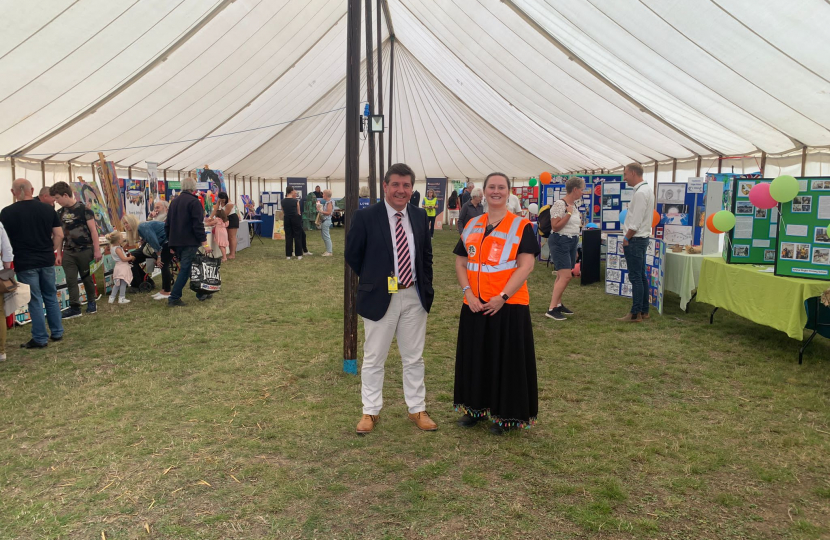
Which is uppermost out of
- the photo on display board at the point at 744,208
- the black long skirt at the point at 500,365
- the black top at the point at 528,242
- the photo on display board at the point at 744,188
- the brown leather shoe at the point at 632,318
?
the photo on display board at the point at 744,188

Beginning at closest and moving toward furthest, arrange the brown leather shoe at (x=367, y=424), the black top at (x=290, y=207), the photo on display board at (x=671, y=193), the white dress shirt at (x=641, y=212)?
1. the brown leather shoe at (x=367, y=424)
2. the white dress shirt at (x=641, y=212)
3. the photo on display board at (x=671, y=193)
4. the black top at (x=290, y=207)

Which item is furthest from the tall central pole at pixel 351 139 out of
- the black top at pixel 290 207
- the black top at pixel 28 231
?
the black top at pixel 290 207

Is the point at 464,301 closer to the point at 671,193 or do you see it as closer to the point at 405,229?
the point at 405,229

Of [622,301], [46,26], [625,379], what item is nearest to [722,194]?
[622,301]

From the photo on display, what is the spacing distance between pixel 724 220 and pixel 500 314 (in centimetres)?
325

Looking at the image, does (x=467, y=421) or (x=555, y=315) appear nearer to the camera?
(x=467, y=421)

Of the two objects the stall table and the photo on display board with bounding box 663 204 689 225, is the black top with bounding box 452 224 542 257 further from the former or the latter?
the photo on display board with bounding box 663 204 689 225

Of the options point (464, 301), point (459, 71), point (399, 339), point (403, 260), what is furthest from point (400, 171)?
point (459, 71)

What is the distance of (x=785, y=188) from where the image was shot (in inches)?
180

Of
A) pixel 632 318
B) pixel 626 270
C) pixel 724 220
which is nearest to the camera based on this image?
pixel 724 220

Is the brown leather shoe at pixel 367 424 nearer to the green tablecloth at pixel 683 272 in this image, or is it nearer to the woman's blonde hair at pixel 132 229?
the green tablecloth at pixel 683 272

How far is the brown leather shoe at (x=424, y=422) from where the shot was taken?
3.27 m

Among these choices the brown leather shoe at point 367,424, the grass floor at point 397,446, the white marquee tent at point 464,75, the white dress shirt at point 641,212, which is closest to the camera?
the grass floor at point 397,446

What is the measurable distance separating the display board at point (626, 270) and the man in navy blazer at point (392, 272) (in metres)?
4.26
